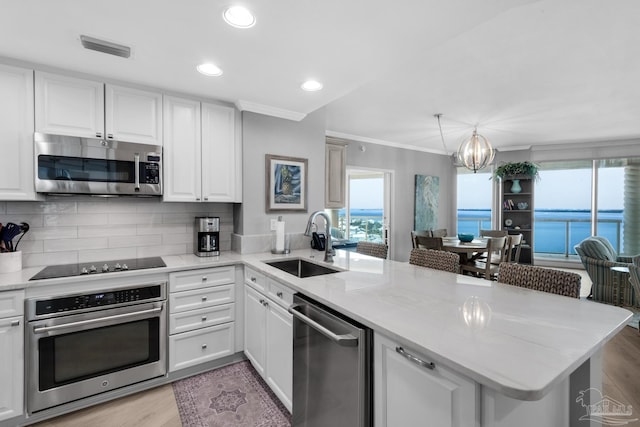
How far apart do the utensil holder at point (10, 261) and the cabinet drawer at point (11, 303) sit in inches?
14.5

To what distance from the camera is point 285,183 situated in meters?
3.20

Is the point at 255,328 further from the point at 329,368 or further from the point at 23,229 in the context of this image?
the point at 23,229

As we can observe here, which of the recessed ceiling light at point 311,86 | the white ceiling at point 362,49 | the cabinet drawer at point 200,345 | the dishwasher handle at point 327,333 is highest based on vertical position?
the white ceiling at point 362,49

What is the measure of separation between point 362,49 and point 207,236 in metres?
2.02

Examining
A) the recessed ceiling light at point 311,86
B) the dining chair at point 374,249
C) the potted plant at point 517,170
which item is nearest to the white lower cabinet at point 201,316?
the dining chair at point 374,249

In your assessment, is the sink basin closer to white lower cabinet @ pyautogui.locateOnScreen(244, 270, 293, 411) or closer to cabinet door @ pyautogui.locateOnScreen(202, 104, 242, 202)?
white lower cabinet @ pyautogui.locateOnScreen(244, 270, 293, 411)

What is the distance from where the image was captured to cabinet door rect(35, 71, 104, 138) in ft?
7.06

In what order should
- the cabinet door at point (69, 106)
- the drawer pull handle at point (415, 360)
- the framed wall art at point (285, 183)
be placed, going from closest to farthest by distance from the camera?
the drawer pull handle at point (415, 360) < the cabinet door at point (69, 106) < the framed wall art at point (285, 183)

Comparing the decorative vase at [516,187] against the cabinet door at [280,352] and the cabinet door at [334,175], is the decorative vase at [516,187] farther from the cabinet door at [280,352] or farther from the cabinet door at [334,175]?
the cabinet door at [280,352]

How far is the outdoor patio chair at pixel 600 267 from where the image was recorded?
3.80 m

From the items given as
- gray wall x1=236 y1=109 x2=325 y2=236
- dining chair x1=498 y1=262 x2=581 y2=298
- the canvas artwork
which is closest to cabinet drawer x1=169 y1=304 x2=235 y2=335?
gray wall x1=236 y1=109 x2=325 y2=236

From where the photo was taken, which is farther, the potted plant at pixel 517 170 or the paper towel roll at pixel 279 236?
the potted plant at pixel 517 170

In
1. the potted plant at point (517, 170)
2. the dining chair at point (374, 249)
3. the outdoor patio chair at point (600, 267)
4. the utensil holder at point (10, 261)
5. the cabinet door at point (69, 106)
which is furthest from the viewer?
the potted plant at point (517, 170)

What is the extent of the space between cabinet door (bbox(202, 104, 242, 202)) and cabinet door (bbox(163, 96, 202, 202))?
0.07m
